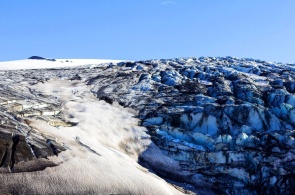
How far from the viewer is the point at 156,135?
2478 centimetres

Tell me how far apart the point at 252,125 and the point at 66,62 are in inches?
2002

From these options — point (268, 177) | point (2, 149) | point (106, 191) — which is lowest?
point (268, 177)

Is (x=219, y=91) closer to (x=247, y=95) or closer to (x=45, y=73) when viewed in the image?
(x=247, y=95)

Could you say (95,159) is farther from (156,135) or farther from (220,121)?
(220,121)

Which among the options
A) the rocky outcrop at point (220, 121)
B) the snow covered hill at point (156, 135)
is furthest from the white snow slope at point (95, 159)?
the rocky outcrop at point (220, 121)

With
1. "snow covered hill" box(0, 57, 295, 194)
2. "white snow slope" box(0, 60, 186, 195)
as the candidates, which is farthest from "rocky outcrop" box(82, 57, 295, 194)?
"white snow slope" box(0, 60, 186, 195)

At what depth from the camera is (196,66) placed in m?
44.2

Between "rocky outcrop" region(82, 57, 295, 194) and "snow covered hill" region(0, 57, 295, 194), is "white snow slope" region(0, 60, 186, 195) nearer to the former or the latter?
"snow covered hill" region(0, 57, 295, 194)

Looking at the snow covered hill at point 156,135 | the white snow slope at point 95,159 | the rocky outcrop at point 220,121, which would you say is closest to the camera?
the white snow slope at point 95,159

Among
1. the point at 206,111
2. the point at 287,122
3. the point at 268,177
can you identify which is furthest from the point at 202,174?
the point at 287,122

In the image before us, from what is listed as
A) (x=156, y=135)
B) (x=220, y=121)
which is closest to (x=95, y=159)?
(x=156, y=135)

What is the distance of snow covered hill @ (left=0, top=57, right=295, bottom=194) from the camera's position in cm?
1736

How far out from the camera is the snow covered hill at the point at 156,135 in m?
17.4

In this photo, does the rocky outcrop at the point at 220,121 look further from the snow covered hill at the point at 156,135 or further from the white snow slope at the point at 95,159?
the white snow slope at the point at 95,159
